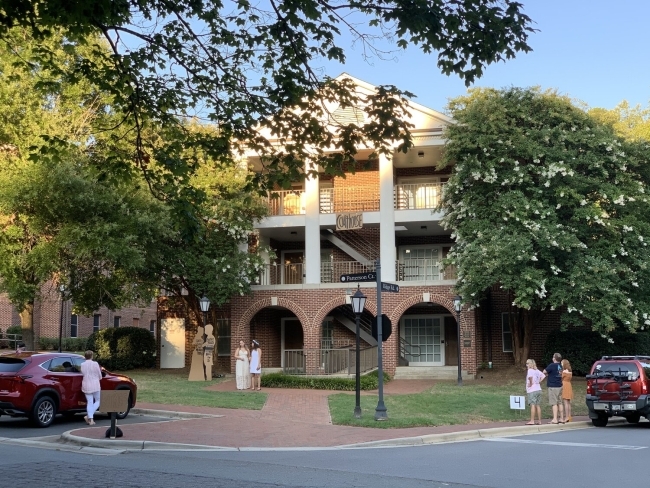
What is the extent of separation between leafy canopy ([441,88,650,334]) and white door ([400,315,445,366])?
19.3 ft

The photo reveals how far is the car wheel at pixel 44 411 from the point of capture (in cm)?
1536

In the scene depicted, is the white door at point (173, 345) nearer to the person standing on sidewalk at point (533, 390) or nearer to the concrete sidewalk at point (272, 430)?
the concrete sidewalk at point (272, 430)

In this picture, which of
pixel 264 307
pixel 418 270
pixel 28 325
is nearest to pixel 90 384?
pixel 28 325

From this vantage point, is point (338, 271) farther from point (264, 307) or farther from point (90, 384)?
point (90, 384)

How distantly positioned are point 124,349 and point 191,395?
12207 millimetres

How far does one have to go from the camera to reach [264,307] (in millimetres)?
31781

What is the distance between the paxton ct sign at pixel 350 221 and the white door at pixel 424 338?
538cm

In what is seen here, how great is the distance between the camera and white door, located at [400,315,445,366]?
33.1 m

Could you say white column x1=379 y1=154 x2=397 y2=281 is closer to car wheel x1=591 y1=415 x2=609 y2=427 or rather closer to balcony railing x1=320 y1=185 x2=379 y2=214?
balcony railing x1=320 y1=185 x2=379 y2=214

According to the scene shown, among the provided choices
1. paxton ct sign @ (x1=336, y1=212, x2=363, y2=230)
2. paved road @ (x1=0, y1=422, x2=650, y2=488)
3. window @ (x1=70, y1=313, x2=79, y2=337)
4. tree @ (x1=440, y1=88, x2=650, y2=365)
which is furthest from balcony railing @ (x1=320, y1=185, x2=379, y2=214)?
window @ (x1=70, y1=313, x2=79, y2=337)

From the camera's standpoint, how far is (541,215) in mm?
25547

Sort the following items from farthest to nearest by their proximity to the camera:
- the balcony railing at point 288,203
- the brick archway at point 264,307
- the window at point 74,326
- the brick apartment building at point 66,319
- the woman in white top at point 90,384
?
the window at point 74,326
the brick apartment building at point 66,319
the balcony railing at point 288,203
the brick archway at point 264,307
the woman in white top at point 90,384

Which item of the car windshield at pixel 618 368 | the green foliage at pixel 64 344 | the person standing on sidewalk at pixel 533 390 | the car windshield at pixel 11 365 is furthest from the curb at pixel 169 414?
the green foliage at pixel 64 344

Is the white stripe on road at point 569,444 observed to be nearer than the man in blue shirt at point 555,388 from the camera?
Yes
